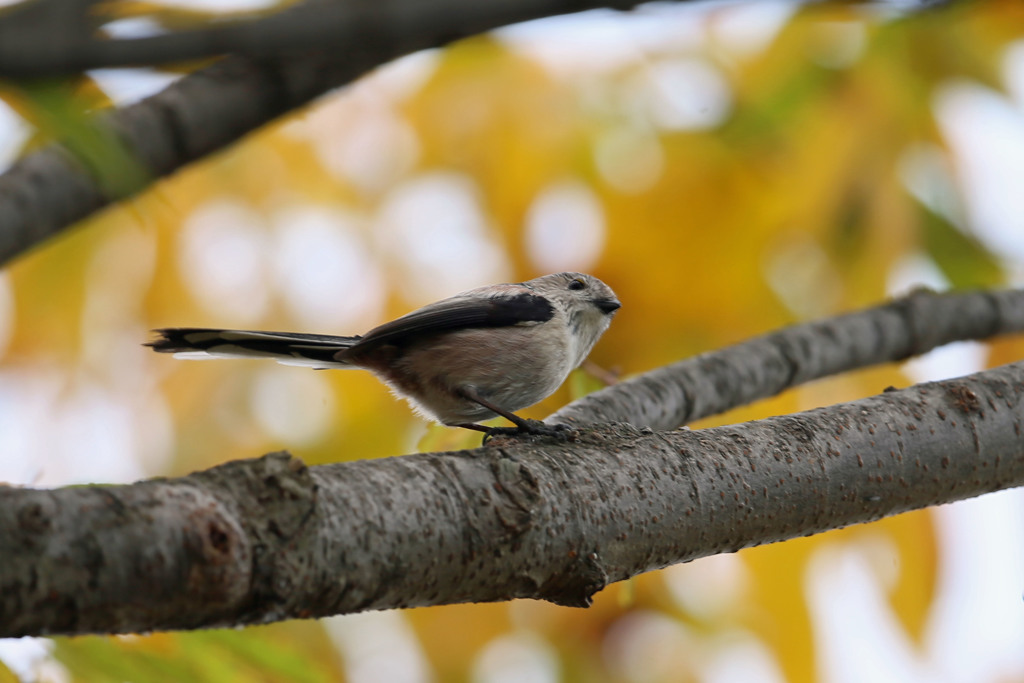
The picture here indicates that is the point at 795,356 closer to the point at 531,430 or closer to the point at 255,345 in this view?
the point at 531,430

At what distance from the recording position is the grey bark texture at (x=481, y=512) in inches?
58.9

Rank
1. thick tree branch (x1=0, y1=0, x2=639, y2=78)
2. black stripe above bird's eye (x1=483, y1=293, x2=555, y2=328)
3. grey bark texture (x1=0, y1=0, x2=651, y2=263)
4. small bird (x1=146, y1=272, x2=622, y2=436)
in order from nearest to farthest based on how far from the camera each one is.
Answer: thick tree branch (x1=0, y1=0, x2=639, y2=78), grey bark texture (x1=0, y1=0, x2=651, y2=263), small bird (x1=146, y1=272, x2=622, y2=436), black stripe above bird's eye (x1=483, y1=293, x2=555, y2=328)

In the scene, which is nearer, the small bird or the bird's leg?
the bird's leg

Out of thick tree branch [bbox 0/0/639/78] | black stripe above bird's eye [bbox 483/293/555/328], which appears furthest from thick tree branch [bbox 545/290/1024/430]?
thick tree branch [bbox 0/0/639/78]

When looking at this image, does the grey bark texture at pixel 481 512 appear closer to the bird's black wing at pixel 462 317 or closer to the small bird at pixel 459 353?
the small bird at pixel 459 353

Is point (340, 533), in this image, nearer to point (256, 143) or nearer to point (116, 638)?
point (116, 638)

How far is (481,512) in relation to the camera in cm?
200

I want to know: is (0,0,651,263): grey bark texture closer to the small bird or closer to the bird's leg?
the small bird

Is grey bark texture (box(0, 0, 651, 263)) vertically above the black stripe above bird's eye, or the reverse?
grey bark texture (box(0, 0, 651, 263))

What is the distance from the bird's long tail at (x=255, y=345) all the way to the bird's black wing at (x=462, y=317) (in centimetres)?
18

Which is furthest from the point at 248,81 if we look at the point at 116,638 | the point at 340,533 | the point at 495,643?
the point at 495,643

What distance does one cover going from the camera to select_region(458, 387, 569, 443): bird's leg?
276cm

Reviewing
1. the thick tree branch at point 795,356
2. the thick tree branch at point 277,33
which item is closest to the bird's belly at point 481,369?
the thick tree branch at point 795,356

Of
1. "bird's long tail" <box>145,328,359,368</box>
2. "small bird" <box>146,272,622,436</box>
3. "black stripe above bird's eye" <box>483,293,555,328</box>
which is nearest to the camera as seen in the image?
"bird's long tail" <box>145,328,359,368</box>
